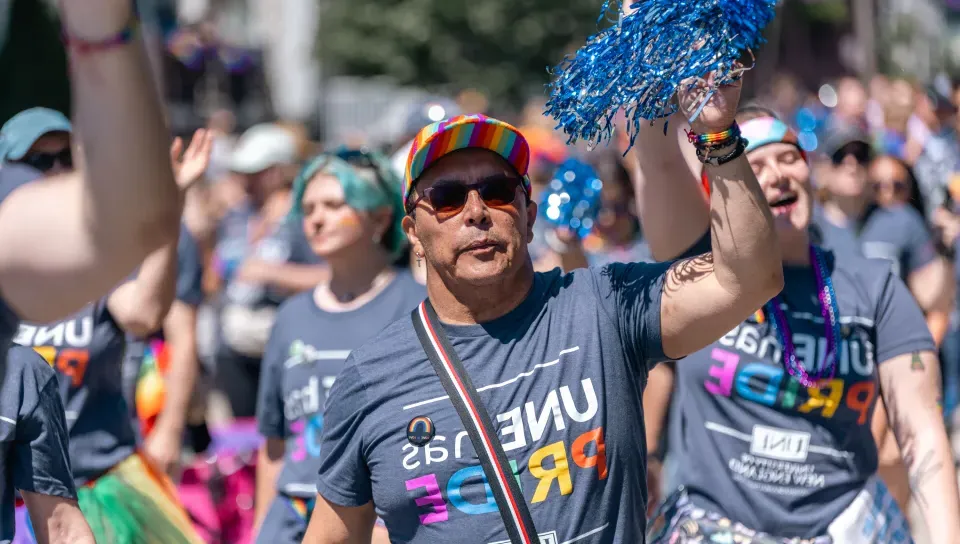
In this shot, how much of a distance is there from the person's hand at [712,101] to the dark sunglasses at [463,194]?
57cm

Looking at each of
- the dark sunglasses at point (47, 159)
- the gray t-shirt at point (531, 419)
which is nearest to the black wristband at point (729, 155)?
the gray t-shirt at point (531, 419)

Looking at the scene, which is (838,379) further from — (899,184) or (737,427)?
(899,184)

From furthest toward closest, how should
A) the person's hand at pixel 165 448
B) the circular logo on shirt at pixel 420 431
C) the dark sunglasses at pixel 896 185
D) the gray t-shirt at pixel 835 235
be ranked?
the dark sunglasses at pixel 896 185
the gray t-shirt at pixel 835 235
the person's hand at pixel 165 448
the circular logo on shirt at pixel 420 431

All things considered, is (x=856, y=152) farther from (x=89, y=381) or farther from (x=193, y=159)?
(x=89, y=381)

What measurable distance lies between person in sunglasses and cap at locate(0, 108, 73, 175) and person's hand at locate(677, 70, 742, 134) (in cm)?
193

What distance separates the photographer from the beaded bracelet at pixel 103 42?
181 cm

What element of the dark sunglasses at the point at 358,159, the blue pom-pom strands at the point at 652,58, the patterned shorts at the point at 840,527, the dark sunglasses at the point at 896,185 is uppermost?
the dark sunglasses at the point at 358,159

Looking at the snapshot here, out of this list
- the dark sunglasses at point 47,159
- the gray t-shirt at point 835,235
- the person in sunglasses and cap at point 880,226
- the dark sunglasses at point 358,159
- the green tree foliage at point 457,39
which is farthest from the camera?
the green tree foliage at point 457,39

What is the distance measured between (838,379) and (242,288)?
569cm

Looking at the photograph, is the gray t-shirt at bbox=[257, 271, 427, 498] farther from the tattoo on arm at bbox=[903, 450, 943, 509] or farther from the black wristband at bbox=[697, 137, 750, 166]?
the black wristband at bbox=[697, 137, 750, 166]

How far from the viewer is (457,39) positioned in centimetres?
2919

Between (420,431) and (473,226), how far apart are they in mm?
472

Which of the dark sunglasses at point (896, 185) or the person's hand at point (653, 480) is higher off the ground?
the dark sunglasses at point (896, 185)

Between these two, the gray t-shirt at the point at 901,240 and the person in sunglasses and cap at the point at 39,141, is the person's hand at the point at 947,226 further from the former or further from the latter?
the person in sunglasses and cap at the point at 39,141
